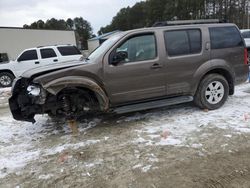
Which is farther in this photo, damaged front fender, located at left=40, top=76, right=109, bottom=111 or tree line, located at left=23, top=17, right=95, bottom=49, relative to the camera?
tree line, located at left=23, top=17, right=95, bottom=49

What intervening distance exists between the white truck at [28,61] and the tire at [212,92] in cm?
812

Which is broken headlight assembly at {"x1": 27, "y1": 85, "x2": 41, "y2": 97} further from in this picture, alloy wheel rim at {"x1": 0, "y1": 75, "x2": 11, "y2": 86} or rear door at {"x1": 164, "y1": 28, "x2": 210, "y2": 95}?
alloy wheel rim at {"x1": 0, "y1": 75, "x2": 11, "y2": 86}

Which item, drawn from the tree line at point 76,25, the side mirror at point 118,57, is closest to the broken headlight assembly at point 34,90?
the side mirror at point 118,57

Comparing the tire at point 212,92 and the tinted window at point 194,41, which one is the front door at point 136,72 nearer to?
the tinted window at point 194,41

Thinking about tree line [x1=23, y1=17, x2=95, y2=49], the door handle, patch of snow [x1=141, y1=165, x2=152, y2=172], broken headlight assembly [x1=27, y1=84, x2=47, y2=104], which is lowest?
patch of snow [x1=141, y1=165, x2=152, y2=172]

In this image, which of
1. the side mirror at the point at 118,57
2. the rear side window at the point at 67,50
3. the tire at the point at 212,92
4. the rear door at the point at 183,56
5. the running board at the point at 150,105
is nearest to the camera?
the side mirror at the point at 118,57

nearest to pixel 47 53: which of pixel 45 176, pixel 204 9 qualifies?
pixel 45 176

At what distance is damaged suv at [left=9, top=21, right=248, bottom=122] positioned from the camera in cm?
482

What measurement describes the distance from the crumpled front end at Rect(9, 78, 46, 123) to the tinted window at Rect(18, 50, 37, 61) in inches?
330

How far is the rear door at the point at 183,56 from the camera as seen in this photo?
5.44 m

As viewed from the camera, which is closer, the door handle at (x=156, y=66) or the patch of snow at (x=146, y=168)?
the patch of snow at (x=146, y=168)

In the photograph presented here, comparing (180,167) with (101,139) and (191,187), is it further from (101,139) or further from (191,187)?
(101,139)

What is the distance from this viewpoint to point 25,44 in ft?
98.1

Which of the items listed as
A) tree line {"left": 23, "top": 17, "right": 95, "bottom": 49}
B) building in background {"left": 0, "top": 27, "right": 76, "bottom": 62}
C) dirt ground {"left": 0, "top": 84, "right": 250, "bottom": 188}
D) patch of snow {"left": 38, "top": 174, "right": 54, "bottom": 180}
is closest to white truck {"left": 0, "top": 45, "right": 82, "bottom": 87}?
dirt ground {"left": 0, "top": 84, "right": 250, "bottom": 188}
